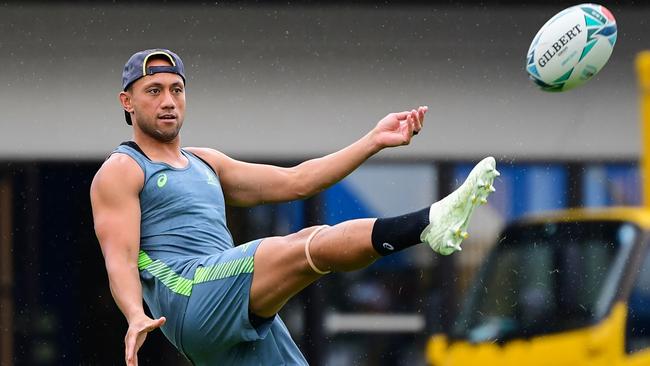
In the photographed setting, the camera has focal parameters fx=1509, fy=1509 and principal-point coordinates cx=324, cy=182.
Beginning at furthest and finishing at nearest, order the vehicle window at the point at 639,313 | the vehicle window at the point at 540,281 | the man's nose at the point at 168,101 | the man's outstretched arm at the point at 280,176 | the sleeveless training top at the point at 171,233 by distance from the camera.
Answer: the vehicle window at the point at 540,281 → the vehicle window at the point at 639,313 → the man's outstretched arm at the point at 280,176 → the man's nose at the point at 168,101 → the sleeveless training top at the point at 171,233

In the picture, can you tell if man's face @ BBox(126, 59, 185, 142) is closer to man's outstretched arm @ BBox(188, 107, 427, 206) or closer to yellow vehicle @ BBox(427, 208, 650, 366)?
man's outstretched arm @ BBox(188, 107, 427, 206)

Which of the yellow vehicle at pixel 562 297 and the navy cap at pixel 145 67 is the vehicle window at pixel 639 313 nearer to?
the yellow vehicle at pixel 562 297

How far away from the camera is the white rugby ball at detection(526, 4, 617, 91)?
6.46 m

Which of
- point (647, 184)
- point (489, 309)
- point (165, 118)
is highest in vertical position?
point (165, 118)

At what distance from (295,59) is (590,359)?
339cm

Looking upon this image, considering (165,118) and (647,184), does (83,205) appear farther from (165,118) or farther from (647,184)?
(165,118)

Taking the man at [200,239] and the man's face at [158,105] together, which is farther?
the man's face at [158,105]

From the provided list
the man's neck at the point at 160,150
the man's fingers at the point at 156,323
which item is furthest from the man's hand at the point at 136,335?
the man's neck at the point at 160,150

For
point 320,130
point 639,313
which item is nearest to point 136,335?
point 639,313

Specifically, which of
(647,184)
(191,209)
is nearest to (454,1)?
(647,184)

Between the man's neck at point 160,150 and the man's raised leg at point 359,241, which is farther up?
the man's neck at point 160,150

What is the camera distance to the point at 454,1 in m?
11.4

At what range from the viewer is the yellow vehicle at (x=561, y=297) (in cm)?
953

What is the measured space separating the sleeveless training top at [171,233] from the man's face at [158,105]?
12 cm
